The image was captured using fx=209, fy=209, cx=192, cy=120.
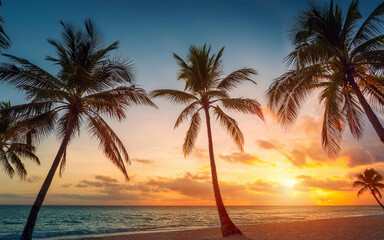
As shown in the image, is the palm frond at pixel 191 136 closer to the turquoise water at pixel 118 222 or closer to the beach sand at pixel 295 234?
the beach sand at pixel 295 234

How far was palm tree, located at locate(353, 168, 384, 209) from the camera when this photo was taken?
33.0m

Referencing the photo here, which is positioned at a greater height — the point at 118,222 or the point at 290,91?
the point at 290,91

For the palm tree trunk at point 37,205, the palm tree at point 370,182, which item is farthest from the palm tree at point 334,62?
the palm tree at point 370,182

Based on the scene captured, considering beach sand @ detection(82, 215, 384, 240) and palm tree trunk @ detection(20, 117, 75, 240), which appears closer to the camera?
palm tree trunk @ detection(20, 117, 75, 240)

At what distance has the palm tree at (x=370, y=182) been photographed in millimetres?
32969

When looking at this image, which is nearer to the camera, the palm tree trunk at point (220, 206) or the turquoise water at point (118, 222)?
the palm tree trunk at point (220, 206)

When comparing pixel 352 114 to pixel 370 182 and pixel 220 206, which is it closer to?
pixel 220 206

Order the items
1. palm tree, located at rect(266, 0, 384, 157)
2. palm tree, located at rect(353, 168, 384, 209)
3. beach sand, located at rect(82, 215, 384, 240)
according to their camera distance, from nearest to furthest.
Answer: palm tree, located at rect(266, 0, 384, 157)
beach sand, located at rect(82, 215, 384, 240)
palm tree, located at rect(353, 168, 384, 209)

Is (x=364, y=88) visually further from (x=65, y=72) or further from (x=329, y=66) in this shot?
(x=65, y=72)

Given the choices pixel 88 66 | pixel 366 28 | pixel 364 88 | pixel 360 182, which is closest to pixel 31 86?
pixel 88 66

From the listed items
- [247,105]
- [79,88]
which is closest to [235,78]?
[247,105]

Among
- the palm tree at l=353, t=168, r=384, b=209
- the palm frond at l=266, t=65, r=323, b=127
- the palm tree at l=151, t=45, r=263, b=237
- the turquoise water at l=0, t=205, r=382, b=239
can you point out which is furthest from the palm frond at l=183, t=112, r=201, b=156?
the palm tree at l=353, t=168, r=384, b=209

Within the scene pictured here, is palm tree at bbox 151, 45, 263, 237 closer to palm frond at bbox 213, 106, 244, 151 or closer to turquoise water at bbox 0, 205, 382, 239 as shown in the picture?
palm frond at bbox 213, 106, 244, 151

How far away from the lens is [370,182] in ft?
109
